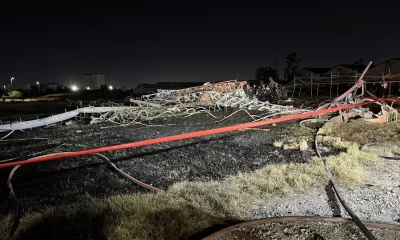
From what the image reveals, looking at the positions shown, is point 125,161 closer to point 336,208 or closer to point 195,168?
point 195,168

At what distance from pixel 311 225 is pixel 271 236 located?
1.69 ft

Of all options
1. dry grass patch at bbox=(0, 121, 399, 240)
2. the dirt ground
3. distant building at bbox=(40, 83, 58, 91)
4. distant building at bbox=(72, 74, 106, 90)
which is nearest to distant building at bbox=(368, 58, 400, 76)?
the dirt ground

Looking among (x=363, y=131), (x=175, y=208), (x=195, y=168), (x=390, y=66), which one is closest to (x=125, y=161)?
(x=195, y=168)

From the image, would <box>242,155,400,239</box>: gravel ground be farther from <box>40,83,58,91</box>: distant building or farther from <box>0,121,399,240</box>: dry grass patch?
<box>40,83,58,91</box>: distant building

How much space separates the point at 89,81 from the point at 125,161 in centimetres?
6217

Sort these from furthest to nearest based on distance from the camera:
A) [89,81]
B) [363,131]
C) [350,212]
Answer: [89,81], [363,131], [350,212]

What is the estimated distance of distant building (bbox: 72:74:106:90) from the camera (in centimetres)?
6275

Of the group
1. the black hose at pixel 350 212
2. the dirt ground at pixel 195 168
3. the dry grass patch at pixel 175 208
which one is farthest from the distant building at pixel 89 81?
the black hose at pixel 350 212

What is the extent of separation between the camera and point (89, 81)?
64.1 meters

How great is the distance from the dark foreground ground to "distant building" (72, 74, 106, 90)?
2158 inches

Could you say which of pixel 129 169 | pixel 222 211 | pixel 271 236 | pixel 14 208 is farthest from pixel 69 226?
pixel 129 169

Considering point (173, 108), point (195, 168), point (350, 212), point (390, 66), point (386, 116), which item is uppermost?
point (390, 66)

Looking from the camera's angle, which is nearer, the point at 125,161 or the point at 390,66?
the point at 125,161

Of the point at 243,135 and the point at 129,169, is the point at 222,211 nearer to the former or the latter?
the point at 129,169
